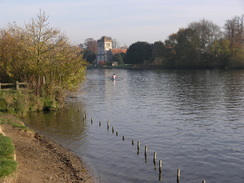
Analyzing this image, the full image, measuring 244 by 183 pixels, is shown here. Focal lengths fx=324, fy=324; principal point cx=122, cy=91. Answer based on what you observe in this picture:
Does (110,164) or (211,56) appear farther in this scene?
(211,56)

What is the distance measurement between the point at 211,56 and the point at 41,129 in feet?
290

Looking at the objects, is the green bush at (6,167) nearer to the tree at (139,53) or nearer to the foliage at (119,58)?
the tree at (139,53)

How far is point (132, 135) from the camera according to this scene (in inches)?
884

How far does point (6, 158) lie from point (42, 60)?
977 inches

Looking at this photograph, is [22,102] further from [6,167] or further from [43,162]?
[6,167]

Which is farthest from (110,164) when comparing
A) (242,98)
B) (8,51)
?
(242,98)

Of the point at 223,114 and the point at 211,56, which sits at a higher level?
the point at 211,56

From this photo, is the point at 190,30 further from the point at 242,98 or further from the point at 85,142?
the point at 85,142

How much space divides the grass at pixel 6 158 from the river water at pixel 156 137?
401 cm

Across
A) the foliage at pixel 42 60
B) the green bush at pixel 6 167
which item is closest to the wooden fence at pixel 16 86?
the foliage at pixel 42 60

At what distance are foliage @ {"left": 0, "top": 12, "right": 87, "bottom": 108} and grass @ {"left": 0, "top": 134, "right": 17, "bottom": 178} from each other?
19718 millimetres

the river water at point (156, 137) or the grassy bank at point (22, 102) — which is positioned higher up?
the grassy bank at point (22, 102)

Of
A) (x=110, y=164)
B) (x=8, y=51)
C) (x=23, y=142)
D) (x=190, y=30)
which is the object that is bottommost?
(x=110, y=164)

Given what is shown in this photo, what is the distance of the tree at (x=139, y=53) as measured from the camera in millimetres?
150337
